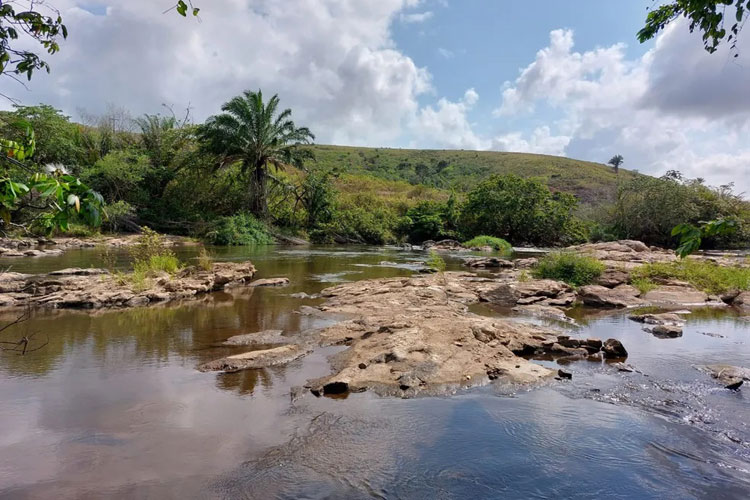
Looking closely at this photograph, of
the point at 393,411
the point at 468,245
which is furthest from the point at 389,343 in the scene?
the point at 468,245

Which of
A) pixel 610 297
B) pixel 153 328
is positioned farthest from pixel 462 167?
pixel 153 328

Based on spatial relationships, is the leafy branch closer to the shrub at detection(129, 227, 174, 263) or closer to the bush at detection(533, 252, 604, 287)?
the bush at detection(533, 252, 604, 287)

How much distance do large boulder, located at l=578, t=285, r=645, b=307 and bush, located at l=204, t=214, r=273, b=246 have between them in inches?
976

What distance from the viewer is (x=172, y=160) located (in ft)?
127

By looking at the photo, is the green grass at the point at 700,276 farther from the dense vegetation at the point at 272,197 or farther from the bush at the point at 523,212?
the bush at the point at 523,212

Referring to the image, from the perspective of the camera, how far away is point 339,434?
190 inches

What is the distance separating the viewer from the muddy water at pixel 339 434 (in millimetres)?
3977

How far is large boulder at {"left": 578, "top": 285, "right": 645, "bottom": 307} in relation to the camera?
1273 centimetres

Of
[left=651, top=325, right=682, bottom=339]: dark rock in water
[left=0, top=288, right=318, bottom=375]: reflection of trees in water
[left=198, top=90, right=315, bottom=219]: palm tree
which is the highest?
[left=198, top=90, right=315, bottom=219]: palm tree

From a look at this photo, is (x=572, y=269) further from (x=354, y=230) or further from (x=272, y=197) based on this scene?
(x=272, y=197)

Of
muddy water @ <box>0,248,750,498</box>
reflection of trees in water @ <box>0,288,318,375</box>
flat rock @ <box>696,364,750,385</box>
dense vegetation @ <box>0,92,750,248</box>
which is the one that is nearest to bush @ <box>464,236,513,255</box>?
dense vegetation @ <box>0,92,750,248</box>

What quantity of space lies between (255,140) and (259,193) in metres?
4.17

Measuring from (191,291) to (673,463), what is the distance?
37.4 feet

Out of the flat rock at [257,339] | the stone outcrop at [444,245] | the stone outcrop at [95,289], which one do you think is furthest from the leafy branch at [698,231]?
the stone outcrop at [444,245]
